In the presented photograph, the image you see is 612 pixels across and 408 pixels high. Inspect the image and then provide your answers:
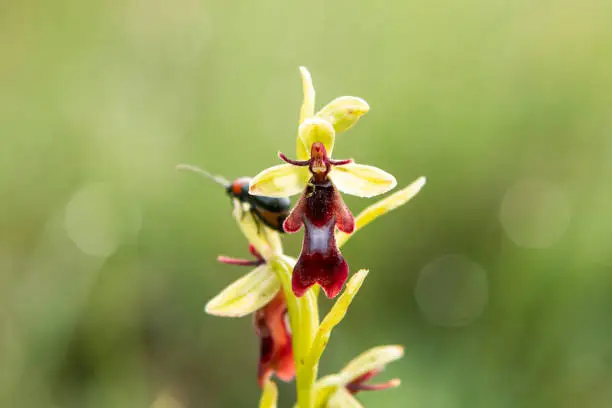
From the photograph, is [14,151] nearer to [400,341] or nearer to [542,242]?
[400,341]

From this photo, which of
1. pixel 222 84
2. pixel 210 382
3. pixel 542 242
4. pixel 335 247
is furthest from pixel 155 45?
pixel 335 247

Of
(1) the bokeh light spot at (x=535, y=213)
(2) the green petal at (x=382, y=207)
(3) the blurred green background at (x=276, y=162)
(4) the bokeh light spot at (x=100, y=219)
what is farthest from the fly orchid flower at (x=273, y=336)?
(1) the bokeh light spot at (x=535, y=213)

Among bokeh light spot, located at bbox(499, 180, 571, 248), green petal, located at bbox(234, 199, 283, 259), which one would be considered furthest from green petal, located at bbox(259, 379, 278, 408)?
bokeh light spot, located at bbox(499, 180, 571, 248)

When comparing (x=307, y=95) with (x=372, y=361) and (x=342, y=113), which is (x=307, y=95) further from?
(x=372, y=361)

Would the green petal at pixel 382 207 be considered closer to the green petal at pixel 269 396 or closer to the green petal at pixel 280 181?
the green petal at pixel 280 181

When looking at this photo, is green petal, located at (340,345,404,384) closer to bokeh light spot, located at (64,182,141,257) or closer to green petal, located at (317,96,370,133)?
green petal, located at (317,96,370,133)
